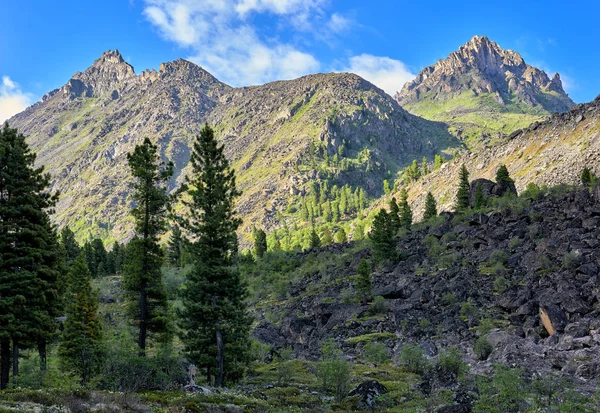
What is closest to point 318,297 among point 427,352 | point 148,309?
point 427,352

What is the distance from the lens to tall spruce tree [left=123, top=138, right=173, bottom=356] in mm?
34750

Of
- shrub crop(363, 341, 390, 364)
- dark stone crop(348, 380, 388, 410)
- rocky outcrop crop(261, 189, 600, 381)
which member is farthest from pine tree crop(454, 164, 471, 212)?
dark stone crop(348, 380, 388, 410)

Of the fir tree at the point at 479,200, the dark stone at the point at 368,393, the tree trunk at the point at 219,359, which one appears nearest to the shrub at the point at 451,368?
the dark stone at the point at 368,393

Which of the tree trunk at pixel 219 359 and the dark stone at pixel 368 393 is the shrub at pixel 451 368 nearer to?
the dark stone at pixel 368 393

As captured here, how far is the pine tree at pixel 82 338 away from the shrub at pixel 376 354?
23.5 metres

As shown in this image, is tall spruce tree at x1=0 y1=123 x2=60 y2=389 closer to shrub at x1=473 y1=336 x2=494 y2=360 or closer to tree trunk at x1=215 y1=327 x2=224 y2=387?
tree trunk at x1=215 y1=327 x2=224 y2=387

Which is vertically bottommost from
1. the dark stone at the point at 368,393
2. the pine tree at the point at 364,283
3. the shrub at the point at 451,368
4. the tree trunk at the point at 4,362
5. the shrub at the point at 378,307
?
the dark stone at the point at 368,393

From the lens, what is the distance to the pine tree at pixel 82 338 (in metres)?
34.4

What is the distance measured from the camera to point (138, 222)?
35375 mm

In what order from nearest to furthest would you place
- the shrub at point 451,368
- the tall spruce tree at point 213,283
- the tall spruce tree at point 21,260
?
the tall spruce tree at point 21,260 < the shrub at point 451,368 < the tall spruce tree at point 213,283

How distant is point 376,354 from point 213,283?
60.2 feet

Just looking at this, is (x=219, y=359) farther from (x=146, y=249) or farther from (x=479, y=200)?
(x=479, y=200)

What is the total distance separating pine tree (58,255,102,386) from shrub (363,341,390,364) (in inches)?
925

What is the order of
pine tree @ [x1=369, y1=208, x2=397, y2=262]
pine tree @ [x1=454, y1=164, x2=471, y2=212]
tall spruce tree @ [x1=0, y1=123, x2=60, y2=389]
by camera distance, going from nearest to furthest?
tall spruce tree @ [x1=0, y1=123, x2=60, y2=389] → pine tree @ [x1=369, y1=208, x2=397, y2=262] → pine tree @ [x1=454, y1=164, x2=471, y2=212]
